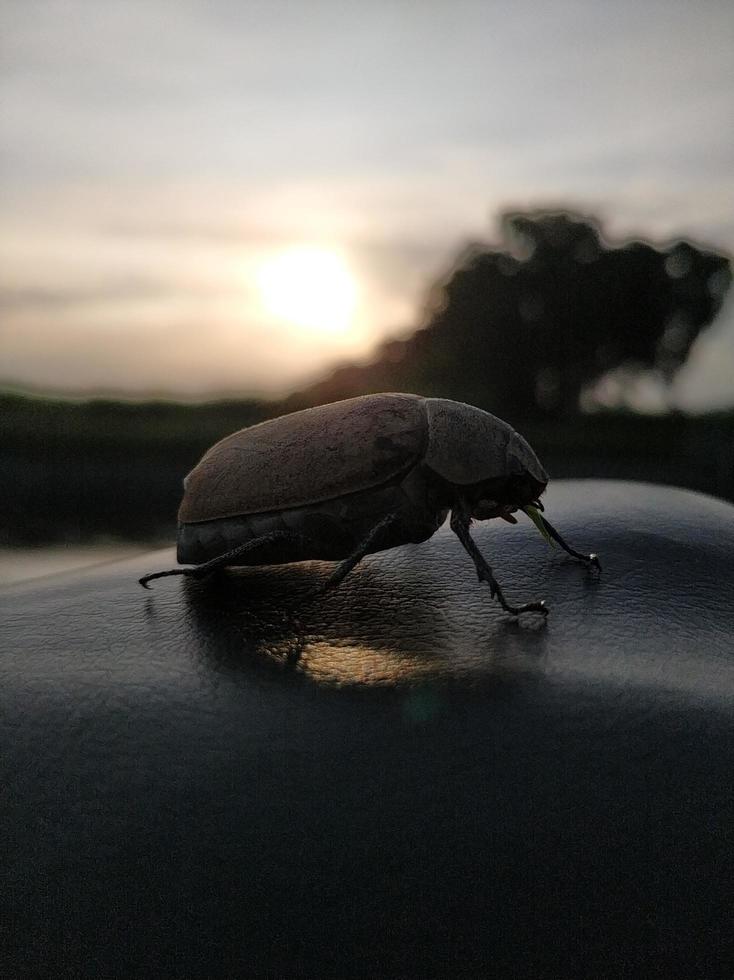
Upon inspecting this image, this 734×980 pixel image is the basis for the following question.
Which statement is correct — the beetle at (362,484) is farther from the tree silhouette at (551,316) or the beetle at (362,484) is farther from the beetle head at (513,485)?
the tree silhouette at (551,316)

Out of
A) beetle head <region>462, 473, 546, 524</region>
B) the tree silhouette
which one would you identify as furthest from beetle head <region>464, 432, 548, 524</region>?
the tree silhouette

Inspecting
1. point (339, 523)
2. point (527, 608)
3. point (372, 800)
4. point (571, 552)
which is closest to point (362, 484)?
point (339, 523)

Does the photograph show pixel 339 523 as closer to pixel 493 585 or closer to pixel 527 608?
pixel 493 585

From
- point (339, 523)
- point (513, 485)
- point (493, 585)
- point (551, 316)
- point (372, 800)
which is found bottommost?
point (372, 800)

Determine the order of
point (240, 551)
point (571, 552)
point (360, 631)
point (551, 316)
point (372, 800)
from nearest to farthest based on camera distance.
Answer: point (372, 800) → point (360, 631) → point (240, 551) → point (571, 552) → point (551, 316)

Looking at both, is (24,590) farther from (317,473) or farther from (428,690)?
(428,690)

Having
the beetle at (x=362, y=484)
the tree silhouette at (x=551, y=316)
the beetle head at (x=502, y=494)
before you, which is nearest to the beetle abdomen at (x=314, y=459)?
the beetle at (x=362, y=484)
